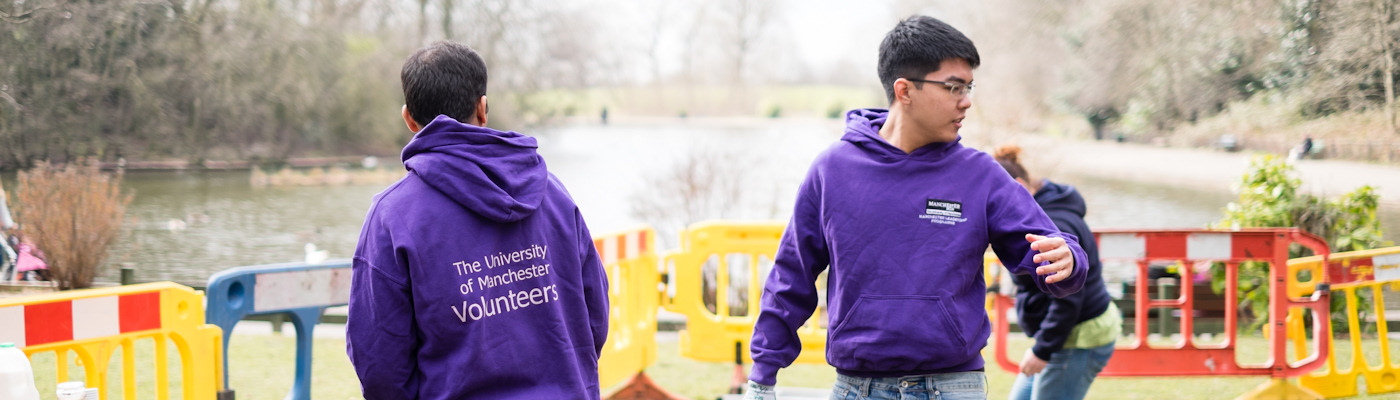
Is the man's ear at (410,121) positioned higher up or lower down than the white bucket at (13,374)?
higher up

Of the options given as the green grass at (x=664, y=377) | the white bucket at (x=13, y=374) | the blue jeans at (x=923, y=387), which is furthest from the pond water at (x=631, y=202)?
the blue jeans at (x=923, y=387)

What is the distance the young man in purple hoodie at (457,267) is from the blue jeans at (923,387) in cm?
70

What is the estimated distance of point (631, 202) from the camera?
1091cm

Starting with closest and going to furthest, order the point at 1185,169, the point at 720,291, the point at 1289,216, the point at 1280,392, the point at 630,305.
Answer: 1. the point at 1280,392
2. the point at 630,305
3. the point at 720,291
4. the point at 1289,216
5. the point at 1185,169

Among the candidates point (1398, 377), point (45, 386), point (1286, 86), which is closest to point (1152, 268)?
point (1286, 86)

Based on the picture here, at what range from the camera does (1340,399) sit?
566 cm

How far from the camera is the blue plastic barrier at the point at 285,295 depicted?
3.62 metres

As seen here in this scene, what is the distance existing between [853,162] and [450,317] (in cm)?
102

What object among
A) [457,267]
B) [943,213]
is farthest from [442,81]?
[943,213]

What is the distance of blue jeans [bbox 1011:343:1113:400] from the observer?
3.95 m

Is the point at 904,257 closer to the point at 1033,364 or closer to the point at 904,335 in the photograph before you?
the point at 904,335

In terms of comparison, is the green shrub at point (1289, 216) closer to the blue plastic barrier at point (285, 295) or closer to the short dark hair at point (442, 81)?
the blue plastic barrier at point (285, 295)

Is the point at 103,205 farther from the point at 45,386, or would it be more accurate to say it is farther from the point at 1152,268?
the point at 1152,268

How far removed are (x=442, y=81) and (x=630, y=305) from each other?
3.73 meters
